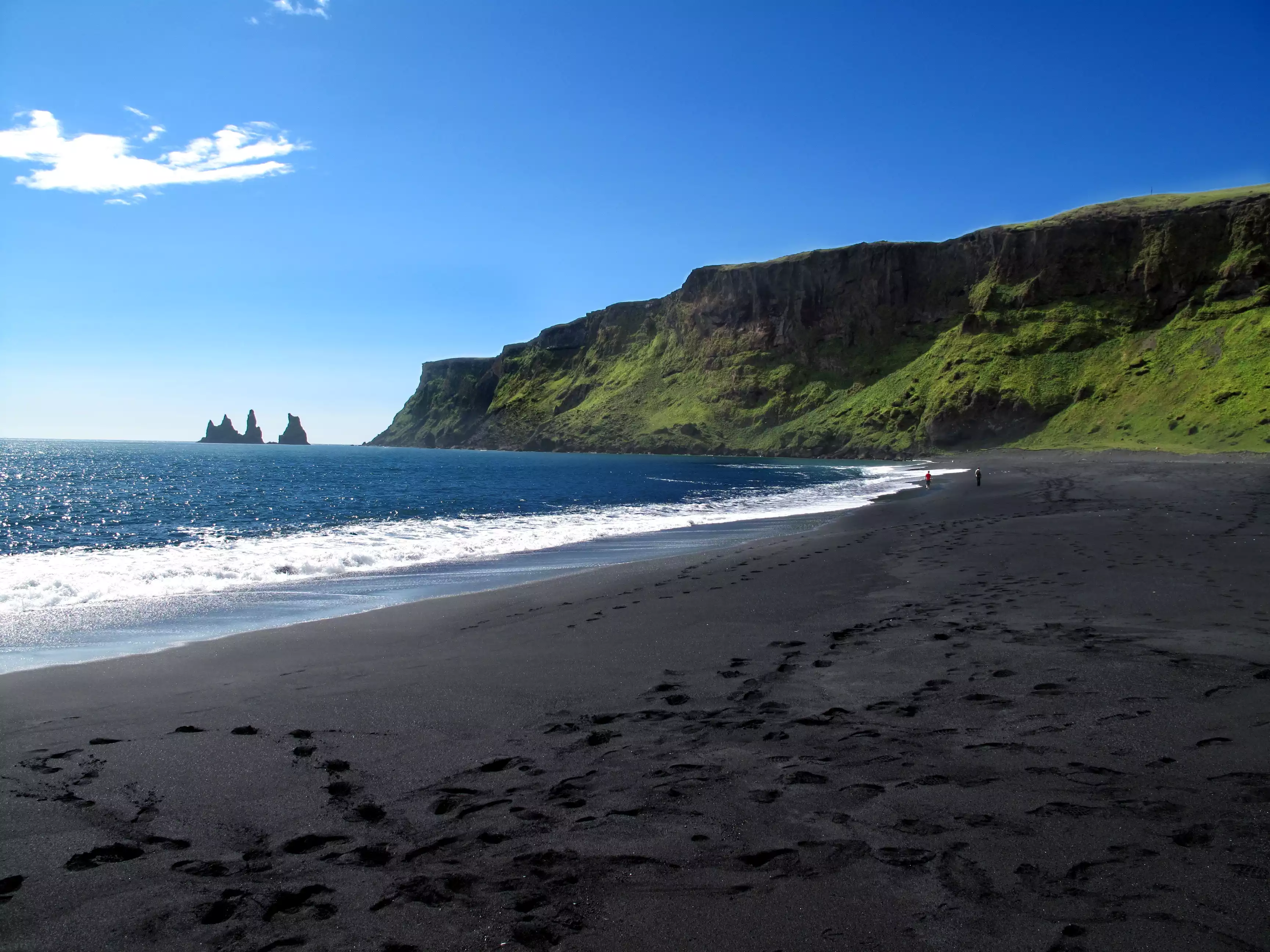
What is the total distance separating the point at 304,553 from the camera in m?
18.2

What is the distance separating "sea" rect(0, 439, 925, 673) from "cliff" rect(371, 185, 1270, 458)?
4359cm

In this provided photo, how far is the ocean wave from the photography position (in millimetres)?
13656

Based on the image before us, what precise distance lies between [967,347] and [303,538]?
351ft

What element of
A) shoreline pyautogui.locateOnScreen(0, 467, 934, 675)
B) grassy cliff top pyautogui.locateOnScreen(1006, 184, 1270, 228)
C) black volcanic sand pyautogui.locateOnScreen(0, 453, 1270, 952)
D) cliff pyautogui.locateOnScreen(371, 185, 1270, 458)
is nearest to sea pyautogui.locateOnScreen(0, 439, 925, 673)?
shoreline pyautogui.locateOnScreen(0, 467, 934, 675)

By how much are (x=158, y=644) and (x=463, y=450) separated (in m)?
182

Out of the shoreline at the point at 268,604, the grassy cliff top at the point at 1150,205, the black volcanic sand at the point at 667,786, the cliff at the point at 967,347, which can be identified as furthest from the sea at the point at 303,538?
the grassy cliff top at the point at 1150,205

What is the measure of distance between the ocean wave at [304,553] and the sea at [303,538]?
0.08 meters

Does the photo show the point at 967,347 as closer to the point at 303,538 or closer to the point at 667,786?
the point at 303,538

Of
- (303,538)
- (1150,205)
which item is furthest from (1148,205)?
(303,538)

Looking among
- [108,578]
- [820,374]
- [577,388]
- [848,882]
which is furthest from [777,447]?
[848,882]

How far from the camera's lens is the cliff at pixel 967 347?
82.8m

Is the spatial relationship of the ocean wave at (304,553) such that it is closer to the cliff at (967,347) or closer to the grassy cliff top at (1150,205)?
the cliff at (967,347)

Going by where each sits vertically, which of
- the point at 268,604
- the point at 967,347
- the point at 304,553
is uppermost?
the point at 967,347

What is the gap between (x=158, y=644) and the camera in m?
9.38
